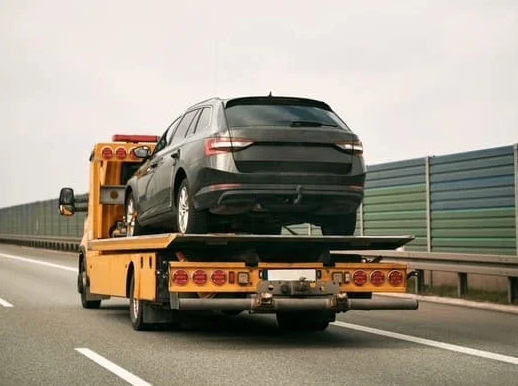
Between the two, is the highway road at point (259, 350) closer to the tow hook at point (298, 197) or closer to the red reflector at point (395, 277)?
the red reflector at point (395, 277)

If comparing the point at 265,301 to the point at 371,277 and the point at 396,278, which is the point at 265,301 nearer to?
the point at 371,277

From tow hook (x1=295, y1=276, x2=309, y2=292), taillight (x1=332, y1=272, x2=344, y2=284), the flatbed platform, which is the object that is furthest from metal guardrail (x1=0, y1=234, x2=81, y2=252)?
tow hook (x1=295, y1=276, x2=309, y2=292)

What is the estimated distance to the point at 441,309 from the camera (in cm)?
1581

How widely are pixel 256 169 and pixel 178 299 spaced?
1.54 metres

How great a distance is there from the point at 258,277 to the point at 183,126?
2465 mm

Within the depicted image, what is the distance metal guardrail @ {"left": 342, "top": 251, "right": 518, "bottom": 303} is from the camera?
619 inches

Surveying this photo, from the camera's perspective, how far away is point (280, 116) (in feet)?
37.8

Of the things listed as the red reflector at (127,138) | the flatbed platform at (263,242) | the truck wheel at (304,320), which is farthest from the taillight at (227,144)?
the red reflector at (127,138)

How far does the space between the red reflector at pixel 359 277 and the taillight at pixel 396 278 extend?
1.01 ft

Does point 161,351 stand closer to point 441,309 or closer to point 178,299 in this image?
point 178,299

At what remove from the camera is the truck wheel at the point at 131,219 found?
14.3m

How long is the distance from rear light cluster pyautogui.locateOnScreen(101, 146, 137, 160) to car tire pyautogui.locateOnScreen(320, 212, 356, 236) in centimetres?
484

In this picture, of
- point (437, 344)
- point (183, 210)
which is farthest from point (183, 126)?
point (437, 344)

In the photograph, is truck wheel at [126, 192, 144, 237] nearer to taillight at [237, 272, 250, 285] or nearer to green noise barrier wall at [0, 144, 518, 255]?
taillight at [237, 272, 250, 285]
